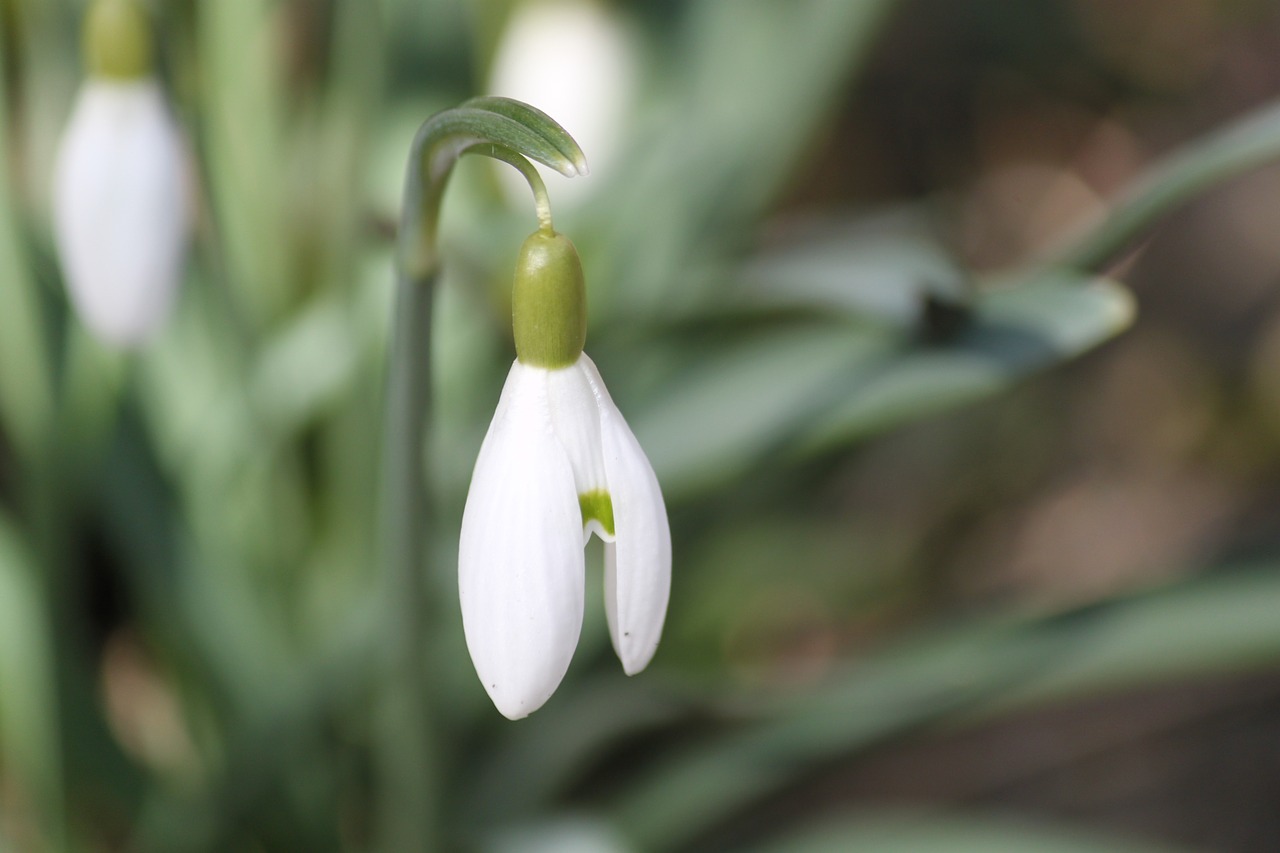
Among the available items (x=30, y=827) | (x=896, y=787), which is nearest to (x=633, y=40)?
(x=896, y=787)

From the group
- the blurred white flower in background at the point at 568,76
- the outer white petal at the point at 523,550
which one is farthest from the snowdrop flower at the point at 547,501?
the blurred white flower in background at the point at 568,76

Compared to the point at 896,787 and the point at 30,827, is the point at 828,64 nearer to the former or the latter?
the point at 896,787

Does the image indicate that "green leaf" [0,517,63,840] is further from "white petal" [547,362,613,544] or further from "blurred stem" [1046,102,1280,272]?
"blurred stem" [1046,102,1280,272]

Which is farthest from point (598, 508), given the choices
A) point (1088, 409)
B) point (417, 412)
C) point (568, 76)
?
point (1088, 409)

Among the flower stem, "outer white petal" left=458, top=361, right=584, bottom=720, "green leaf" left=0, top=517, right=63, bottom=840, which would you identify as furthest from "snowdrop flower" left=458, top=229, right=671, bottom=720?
"green leaf" left=0, top=517, right=63, bottom=840

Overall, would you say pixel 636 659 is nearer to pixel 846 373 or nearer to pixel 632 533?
pixel 632 533

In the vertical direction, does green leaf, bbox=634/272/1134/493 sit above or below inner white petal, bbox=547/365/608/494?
above

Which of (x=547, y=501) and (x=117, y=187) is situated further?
(x=117, y=187)
